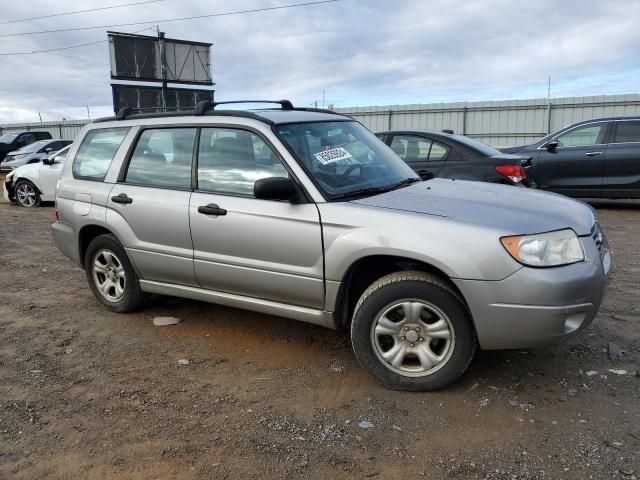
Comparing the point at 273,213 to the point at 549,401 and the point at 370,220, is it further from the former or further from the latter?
the point at 549,401

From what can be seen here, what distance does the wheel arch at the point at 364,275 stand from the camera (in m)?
3.43

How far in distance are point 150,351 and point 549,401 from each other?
2.79 m

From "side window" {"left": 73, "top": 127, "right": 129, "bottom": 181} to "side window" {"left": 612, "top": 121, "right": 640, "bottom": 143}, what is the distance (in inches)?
345

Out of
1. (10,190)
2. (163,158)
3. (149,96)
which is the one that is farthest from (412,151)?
(149,96)

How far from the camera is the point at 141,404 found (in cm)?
340

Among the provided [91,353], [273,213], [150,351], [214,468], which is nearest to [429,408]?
[214,468]

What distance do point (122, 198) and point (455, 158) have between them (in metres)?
4.82

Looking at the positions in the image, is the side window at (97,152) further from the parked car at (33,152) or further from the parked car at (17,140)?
the parked car at (17,140)

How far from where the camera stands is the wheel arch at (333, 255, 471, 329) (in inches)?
135

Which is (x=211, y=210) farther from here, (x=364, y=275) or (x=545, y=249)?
(x=545, y=249)

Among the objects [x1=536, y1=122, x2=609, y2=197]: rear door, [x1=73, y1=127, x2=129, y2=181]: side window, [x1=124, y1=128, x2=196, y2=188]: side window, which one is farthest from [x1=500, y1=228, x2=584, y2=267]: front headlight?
[x1=536, y1=122, x2=609, y2=197]: rear door

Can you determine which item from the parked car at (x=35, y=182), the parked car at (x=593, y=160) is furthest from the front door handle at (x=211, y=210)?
the parked car at (x=35, y=182)

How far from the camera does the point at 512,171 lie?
7594 millimetres

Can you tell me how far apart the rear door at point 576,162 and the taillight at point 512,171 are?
3.10 m
